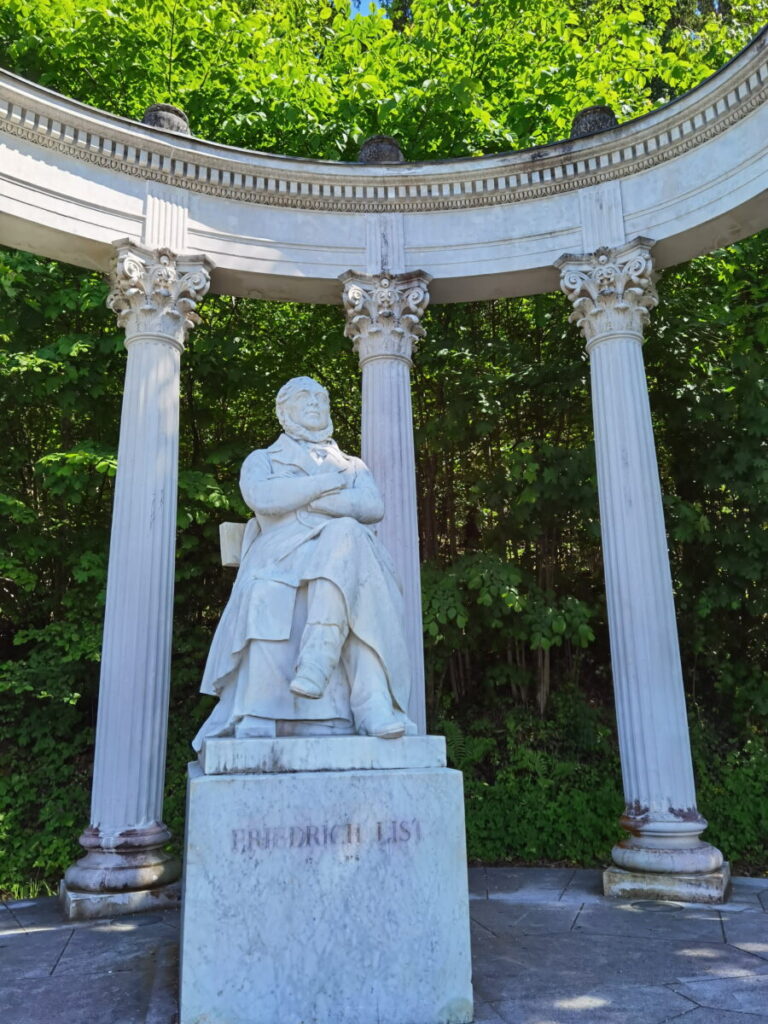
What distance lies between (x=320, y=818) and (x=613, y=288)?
8721mm

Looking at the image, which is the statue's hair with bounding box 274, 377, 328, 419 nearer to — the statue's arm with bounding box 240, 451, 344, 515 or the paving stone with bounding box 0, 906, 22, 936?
the statue's arm with bounding box 240, 451, 344, 515

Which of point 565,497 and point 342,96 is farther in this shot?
point 342,96

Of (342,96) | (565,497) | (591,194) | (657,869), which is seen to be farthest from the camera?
(342,96)

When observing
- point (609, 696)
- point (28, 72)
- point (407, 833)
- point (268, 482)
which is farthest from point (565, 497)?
point (28, 72)

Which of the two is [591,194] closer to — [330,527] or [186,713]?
[330,527]

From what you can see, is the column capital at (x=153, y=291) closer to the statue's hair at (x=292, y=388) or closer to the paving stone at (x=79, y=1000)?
the statue's hair at (x=292, y=388)

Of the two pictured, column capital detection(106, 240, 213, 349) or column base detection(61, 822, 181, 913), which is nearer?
column base detection(61, 822, 181, 913)

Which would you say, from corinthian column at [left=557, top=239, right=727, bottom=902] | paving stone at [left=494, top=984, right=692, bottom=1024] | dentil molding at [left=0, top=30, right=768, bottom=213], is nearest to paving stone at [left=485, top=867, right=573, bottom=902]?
corinthian column at [left=557, top=239, right=727, bottom=902]

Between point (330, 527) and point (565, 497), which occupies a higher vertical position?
point (565, 497)

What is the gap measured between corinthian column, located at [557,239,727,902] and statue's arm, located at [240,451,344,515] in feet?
18.0

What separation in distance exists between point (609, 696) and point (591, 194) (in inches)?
349

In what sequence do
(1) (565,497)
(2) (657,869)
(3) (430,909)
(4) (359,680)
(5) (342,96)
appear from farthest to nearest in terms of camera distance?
(5) (342,96), (1) (565,497), (2) (657,869), (4) (359,680), (3) (430,909)

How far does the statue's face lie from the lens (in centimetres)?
661

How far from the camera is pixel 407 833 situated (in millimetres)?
5090
